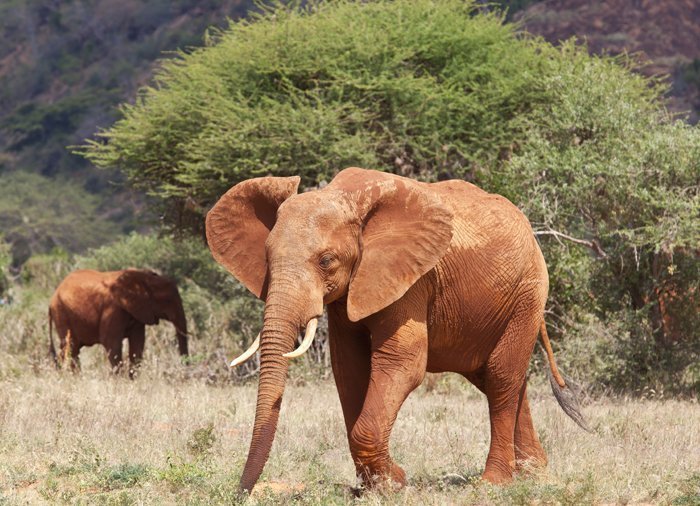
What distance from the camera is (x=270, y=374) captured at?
21.4 feet

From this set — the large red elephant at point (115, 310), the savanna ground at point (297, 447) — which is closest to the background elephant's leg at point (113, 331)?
the large red elephant at point (115, 310)

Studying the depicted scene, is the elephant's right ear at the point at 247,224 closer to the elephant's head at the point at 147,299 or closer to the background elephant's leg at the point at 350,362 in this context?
the background elephant's leg at the point at 350,362

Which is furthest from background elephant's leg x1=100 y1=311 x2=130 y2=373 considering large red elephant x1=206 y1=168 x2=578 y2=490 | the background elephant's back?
large red elephant x1=206 y1=168 x2=578 y2=490

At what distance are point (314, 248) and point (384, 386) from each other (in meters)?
0.89

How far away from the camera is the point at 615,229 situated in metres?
14.0

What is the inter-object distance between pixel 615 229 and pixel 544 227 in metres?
0.77

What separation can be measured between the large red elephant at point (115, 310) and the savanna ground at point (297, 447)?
2918 millimetres

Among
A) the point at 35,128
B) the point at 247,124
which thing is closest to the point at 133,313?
the point at 247,124

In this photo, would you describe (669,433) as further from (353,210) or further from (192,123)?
(192,123)

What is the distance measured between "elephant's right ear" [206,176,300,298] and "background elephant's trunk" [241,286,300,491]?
790mm

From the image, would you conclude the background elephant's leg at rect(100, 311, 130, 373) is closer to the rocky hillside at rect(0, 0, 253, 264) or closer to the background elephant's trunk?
the background elephant's trunk

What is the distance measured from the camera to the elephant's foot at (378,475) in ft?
23.5

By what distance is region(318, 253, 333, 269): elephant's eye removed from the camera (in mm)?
6785

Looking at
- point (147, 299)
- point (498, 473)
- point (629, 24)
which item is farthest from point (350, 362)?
point (629, 24)
